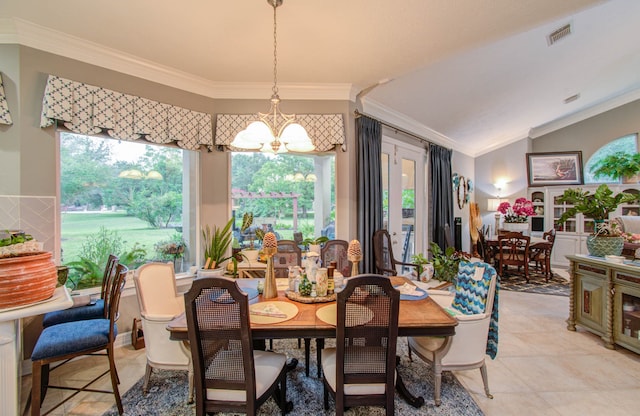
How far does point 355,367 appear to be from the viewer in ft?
5.07

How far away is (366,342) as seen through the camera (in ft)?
5.00

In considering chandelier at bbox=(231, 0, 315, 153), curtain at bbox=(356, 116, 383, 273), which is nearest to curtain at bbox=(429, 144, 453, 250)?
curtain at bbox=(356, 116, 383, 273)

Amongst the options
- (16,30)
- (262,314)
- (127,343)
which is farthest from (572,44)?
(127,343)

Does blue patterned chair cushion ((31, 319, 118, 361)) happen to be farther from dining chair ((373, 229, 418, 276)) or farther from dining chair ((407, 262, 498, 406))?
dining chair ((373, 229, 418, 276))

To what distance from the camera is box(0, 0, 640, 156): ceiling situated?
2.18m

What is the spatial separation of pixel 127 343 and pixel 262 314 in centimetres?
207

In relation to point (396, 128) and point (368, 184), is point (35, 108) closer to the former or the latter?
point (368, 184)

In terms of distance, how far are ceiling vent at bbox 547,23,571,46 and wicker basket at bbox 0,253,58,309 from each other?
5.09 m

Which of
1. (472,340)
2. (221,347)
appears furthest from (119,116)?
(472,340)

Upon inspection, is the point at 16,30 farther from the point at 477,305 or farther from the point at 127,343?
the point at 477,305

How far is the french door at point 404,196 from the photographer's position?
15.0 ft

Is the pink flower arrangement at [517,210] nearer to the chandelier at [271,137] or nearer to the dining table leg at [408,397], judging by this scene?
the dining table leg at [408,397]

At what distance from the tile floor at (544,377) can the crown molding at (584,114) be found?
19.4ft

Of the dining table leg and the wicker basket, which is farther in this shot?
the dining table leg
